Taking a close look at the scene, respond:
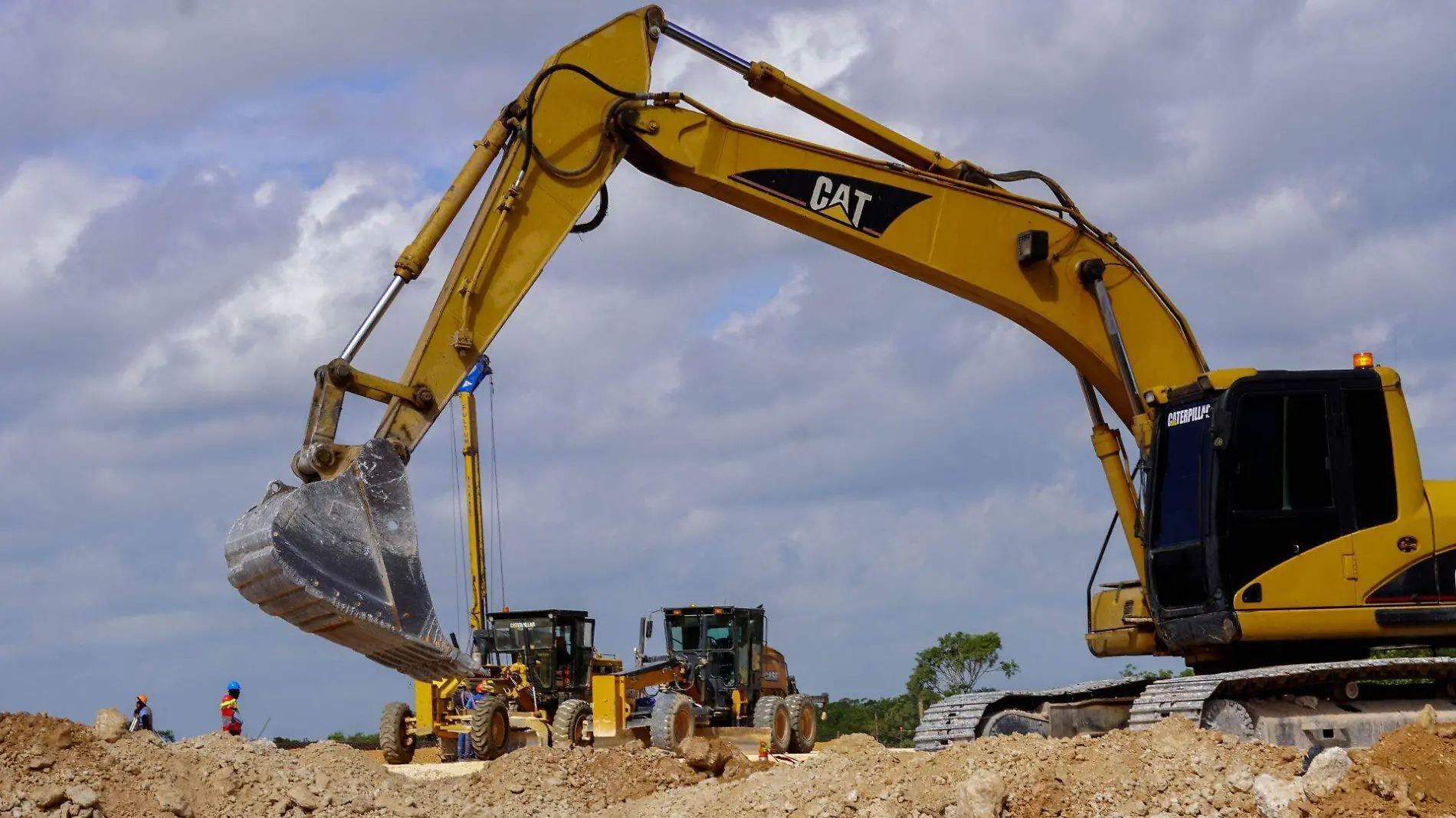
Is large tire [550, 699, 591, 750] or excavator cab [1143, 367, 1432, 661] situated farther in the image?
large tire [550, 699, 591, 750]

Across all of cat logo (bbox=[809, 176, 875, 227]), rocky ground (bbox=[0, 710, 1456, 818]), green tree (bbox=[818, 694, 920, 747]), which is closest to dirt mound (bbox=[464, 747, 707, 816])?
rocky ground (bbox=[0, 710, 1456, 818])

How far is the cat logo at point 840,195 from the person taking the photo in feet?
37.8

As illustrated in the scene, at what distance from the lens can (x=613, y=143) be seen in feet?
36.8

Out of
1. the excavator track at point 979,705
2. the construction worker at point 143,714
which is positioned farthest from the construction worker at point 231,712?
the excavator track at point 979,705

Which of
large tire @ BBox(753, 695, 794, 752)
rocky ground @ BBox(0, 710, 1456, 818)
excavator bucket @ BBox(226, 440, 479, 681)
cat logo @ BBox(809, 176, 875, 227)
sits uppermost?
cat logo @ BBox(809, 176, 875, 227)

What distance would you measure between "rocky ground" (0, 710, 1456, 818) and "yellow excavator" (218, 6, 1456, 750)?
99cm

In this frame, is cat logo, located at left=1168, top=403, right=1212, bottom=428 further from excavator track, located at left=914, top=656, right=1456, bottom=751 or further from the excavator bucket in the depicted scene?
the excavator bucket

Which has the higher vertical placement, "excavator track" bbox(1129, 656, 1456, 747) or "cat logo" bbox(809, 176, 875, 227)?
"cat logo" bbox(809, 176, 875, 227)

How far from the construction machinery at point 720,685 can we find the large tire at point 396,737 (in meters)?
3.00

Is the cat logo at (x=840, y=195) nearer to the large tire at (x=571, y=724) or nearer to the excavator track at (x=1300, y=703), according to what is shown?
the excavator track at (x=1300, y=703)

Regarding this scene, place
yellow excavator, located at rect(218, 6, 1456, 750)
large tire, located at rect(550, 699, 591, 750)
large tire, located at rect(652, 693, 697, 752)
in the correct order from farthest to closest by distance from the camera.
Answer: large tire, located at rect(550, 699, 591, 750) < large tire, located at rect(652, 693, 697, 752) < yellow excavator, located at rect(218, 6, 1456, 750)

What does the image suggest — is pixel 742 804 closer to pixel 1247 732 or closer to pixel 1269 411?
pixel 1247 732

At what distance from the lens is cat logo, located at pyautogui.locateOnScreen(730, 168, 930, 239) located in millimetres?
11508

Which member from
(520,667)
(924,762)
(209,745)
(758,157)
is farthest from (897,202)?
(520,667)
